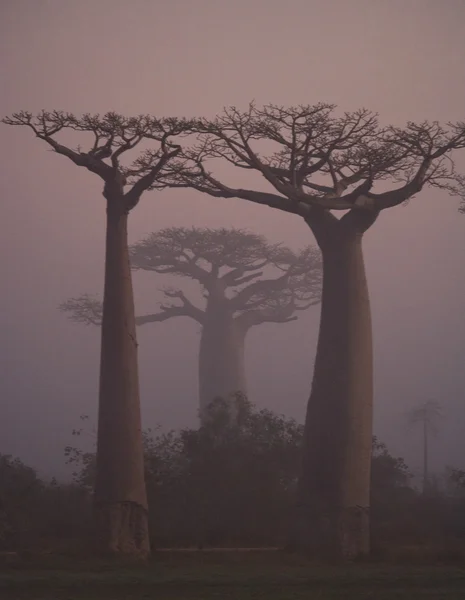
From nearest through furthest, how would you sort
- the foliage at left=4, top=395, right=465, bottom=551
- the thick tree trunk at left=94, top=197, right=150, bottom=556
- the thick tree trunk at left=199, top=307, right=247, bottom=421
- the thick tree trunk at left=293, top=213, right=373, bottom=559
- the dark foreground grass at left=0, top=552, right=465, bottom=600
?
the dark foreground grass at left=0, top=552, right=465, bottom=600, the thick tree trunk at left=94, top=197, right=150, bottom=556, the thick tree trunk at left=293, top=213, right=373, bottom=559, the foliage at left=4, top=395, right=465, bottom=551, the thick tree trunk at left=199, top=307, right=247, bottom=421

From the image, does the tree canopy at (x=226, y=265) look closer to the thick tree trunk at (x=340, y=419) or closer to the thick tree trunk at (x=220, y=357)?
the thick tree trunk at (x=220, y=357)

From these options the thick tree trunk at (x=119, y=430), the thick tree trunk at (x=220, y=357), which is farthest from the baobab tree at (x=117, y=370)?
the thick tree trunk at (x=220, y=357)

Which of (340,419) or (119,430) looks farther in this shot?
(340,419)

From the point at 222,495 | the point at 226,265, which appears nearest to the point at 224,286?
the point at 226,265

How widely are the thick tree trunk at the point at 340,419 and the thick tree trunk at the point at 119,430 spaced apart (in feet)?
5.98

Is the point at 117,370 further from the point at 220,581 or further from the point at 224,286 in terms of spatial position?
the point at 224,286

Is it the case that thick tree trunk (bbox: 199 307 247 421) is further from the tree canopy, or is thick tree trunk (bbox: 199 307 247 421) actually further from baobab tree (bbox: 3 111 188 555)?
baobab tree (bbox: 3 111 188 555)

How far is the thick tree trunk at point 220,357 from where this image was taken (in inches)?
910

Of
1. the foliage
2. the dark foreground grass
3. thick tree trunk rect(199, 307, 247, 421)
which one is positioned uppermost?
thick tree trunk rect(199, 307, 247, 421)

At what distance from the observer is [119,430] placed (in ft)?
32.9

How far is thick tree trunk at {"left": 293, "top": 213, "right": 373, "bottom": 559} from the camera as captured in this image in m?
10.5

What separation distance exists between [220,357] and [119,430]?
1351cm

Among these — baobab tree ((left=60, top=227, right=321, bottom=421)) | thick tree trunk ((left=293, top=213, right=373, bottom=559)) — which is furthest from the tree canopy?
thick tree trunk ((left=293, top=213, right=373, bottom=559))

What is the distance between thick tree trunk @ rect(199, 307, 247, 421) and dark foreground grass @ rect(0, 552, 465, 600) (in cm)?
1381
